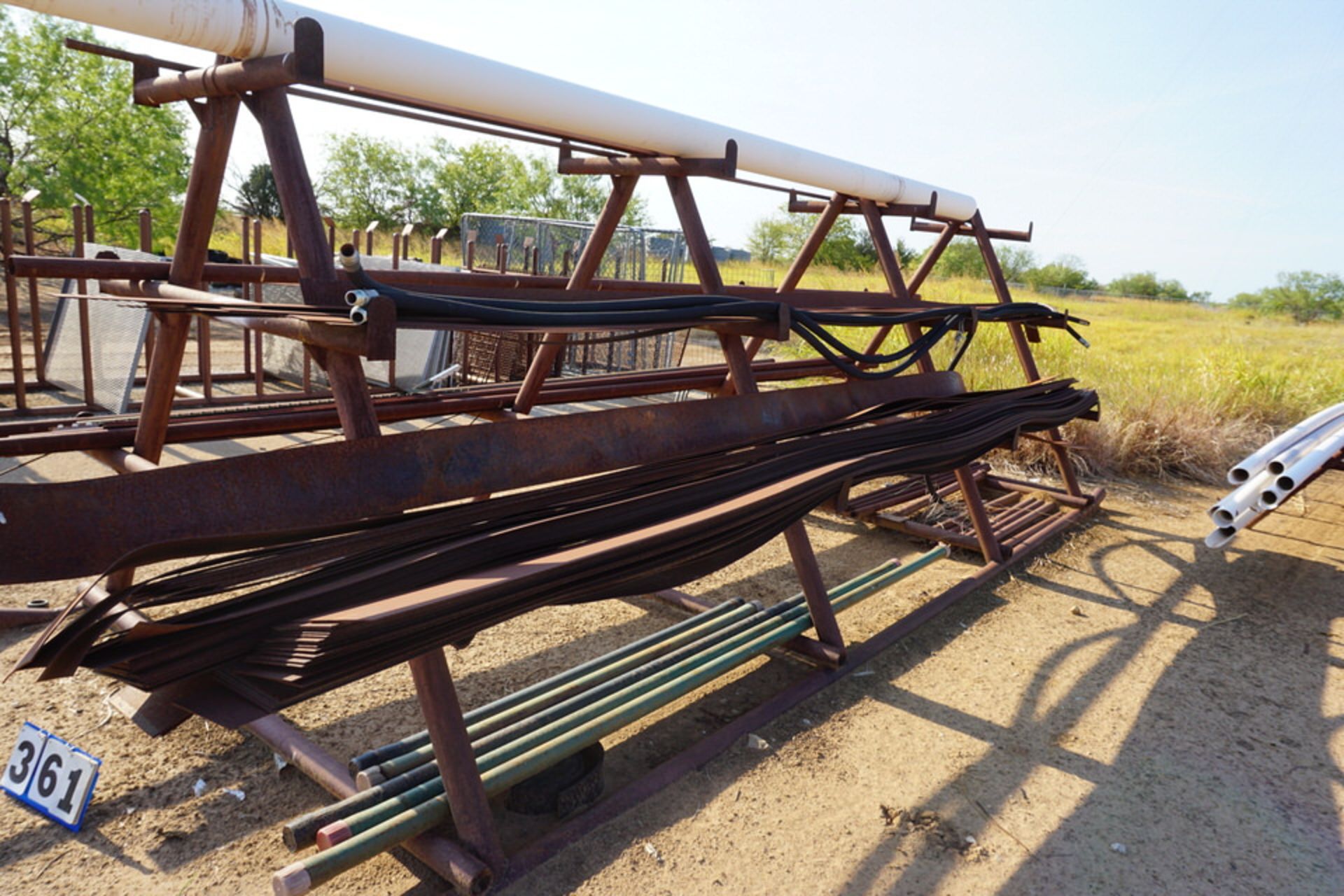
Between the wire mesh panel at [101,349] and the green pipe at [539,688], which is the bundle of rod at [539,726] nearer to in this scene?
the green pipe at [539,688]

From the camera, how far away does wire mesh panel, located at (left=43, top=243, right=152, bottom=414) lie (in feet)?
20.5

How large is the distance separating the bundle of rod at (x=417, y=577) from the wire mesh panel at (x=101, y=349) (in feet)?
16.4

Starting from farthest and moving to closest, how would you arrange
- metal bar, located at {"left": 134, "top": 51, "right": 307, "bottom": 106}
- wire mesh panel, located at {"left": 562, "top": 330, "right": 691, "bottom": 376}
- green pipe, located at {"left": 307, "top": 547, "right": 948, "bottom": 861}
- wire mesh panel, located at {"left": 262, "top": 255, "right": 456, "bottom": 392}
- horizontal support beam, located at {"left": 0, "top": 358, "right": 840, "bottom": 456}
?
1. wire mesh panel, located at {"left": 562, "top": 330, "right": 691, "bottom": 376}
2. wire mesh panel, located at {"left": 262, "top": 255, "right": 456, "bottom": 392}
3. horizontal support beam, located at {"left": 0, "top": 358, "right": 840, "bottom": 456}
4. green pipe, located at {"left": 307, "top": 547, "right": 948, "bottom": 861}
5. metal bar, located at {"left": 134, "top": 51, "right": 307, "bottom": 106}

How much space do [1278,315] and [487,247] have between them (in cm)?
4296

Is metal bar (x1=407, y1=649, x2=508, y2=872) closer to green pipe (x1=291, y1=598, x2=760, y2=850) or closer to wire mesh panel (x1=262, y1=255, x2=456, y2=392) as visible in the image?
green pipe (x1=291, y1=598, x2=760, y2=850)

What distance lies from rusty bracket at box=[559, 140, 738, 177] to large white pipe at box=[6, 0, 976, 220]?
0.12 feet

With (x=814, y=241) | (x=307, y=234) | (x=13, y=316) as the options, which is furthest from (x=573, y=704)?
(x=13, y=316)

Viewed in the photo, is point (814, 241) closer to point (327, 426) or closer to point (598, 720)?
point (327, 426)

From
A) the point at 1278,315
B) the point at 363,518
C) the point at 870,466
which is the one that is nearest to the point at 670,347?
the point at 870,466

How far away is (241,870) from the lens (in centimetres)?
201

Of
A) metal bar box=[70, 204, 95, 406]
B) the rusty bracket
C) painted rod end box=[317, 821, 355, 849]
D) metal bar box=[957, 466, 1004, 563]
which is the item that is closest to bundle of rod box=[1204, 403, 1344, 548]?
metal bar box=[957, 466, 1004, 563]

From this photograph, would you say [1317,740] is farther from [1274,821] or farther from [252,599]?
[252,599]

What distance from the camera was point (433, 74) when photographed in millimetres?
2156

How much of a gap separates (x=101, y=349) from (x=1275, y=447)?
822cm
